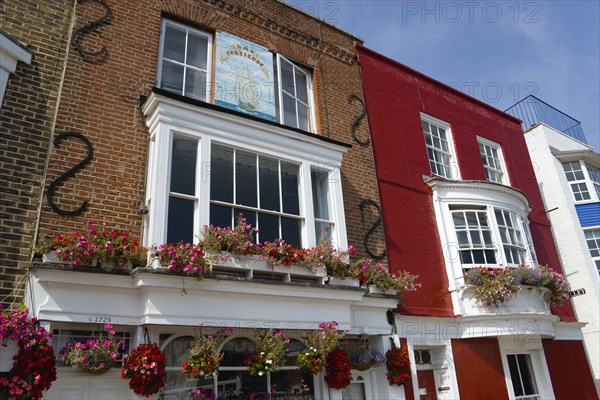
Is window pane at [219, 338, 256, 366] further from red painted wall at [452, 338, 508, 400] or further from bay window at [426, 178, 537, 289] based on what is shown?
bay window at [426, 178, 537, 289]

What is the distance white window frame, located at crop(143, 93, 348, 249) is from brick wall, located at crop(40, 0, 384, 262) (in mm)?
415

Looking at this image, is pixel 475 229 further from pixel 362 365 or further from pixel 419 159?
pixel 362 365

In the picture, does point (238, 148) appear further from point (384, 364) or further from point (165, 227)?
point (384, 364)

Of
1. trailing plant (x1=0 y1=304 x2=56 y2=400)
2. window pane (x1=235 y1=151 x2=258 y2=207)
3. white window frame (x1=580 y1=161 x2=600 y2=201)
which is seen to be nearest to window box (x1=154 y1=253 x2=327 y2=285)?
window pane (x1=235 y1=151 x2=258 y2=207)

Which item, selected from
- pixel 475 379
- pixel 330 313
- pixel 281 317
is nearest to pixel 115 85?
pixel 281 317

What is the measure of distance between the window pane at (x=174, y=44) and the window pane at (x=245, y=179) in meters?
2.43

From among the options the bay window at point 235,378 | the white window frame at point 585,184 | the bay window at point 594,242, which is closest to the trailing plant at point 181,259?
the bay window at point 235,378

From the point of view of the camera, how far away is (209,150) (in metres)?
7.30

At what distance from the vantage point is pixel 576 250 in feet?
52.6

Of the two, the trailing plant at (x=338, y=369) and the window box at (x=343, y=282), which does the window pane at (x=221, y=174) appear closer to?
the window box at (x=343, y=282)

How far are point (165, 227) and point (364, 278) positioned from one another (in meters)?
3.75

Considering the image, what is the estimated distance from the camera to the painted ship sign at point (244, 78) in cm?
858

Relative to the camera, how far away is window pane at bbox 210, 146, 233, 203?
736 cm

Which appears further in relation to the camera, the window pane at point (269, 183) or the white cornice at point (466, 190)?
the white cornice at point (466, 190)
